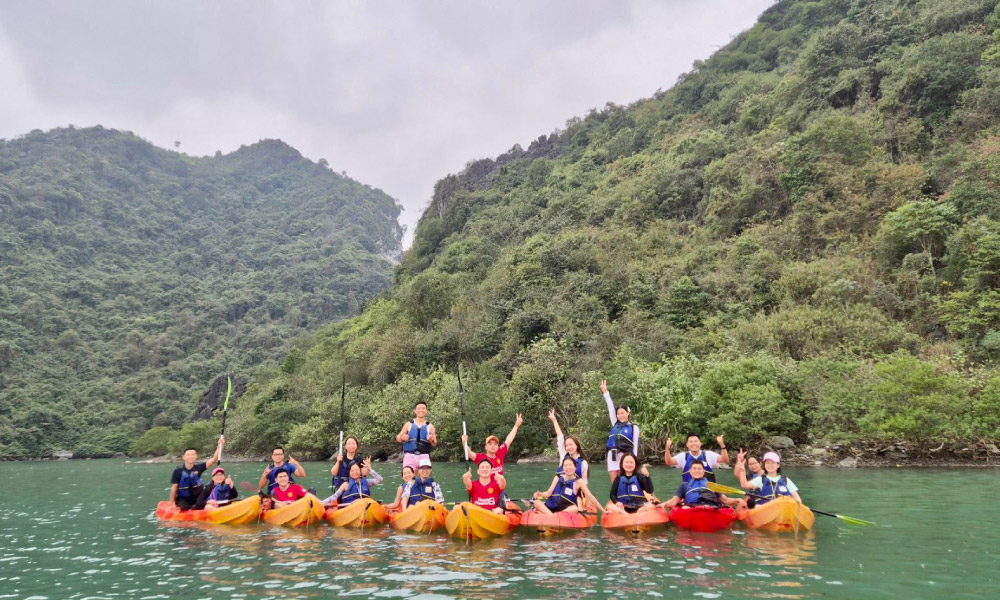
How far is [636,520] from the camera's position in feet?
30.3

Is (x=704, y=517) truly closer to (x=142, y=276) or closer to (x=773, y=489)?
(x=773, y=489)

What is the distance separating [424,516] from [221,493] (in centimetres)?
477

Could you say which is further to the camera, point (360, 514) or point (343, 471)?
point (343, 471)

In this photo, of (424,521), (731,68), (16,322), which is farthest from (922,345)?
(16,322)

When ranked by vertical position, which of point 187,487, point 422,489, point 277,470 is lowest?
point 187,487

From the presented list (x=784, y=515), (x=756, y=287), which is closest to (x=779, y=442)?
(x=756, y=287)

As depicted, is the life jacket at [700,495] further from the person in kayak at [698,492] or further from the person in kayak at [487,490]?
the person in kayak at [487,490]

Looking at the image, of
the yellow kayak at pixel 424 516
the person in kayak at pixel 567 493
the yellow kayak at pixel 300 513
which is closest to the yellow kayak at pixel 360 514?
the yellow kayak at pixel 300 513

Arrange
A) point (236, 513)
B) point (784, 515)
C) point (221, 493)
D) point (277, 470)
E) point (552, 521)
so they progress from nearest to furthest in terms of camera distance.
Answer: point (784, 515)
point (552, 521)
point (236, 513)
point (221, 493)
point (277, 470)

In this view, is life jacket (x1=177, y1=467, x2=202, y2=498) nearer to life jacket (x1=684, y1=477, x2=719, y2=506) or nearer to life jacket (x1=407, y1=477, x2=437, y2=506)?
life jacket (x1=407, y1=477, x2=437, y2=506)

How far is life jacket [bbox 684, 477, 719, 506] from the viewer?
936 centimetres

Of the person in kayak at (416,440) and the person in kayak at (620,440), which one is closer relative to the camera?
the person in kayak at (416,440)

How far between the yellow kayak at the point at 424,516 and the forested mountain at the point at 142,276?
197 ft

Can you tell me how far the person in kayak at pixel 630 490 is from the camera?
9.75 meters
